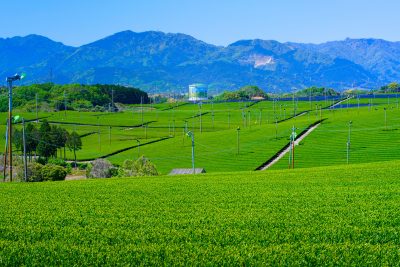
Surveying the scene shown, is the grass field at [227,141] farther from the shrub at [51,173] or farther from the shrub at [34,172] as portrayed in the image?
the shrub at [34,172]

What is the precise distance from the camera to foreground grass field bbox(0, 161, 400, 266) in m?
14.0

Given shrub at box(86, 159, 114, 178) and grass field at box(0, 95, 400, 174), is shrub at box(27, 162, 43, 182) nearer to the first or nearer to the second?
shrub at box(86, 159, 114, 178)

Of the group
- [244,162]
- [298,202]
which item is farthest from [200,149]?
[298,202]

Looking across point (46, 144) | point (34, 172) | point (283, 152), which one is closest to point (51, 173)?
point (34, 172)

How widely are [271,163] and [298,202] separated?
209 feet

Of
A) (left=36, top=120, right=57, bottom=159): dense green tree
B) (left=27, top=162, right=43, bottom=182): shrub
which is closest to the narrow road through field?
(left=27, top=162, right=43, bottom=182): shrub

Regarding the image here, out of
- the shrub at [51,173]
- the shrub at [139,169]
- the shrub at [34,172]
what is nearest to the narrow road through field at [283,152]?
the shrub at [139,169]

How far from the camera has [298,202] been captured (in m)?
24.0

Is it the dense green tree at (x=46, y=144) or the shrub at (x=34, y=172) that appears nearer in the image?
the shrub at (x=34, y=172)

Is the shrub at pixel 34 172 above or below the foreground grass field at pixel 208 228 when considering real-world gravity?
below

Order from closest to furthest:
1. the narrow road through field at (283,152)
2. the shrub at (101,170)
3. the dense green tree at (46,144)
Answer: the shrub at (101,170) → the narrow road through field at (283,152) → the dense green tree at (46,144)

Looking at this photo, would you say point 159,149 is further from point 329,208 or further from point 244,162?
point 329,208

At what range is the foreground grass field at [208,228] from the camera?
1395 centimetres

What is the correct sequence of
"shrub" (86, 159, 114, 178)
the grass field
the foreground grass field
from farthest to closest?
the grass field
"shrub" (86, 159, 114, 178)
the foreground grass field
